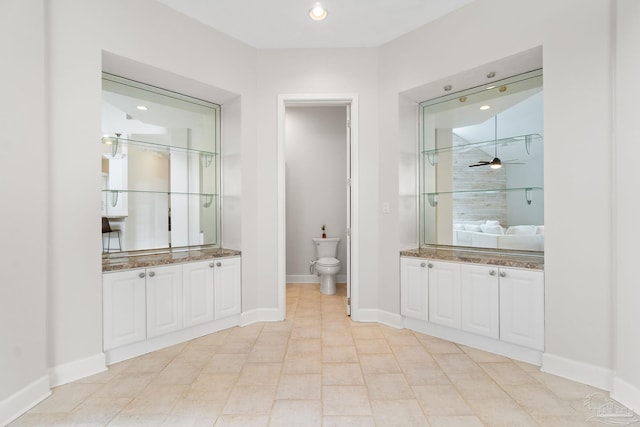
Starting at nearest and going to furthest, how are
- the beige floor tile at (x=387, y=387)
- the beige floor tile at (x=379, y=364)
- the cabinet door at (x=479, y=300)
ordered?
the beige floor tile at (x=387, y=387) → the beige floor tile at (x=379, y=364) → the cabinet door at (x=479, y=300)

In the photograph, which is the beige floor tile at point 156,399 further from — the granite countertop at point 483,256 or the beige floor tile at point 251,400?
the granite countertop at point 483,256

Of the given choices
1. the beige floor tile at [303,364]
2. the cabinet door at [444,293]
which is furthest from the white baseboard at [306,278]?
the beige floor tile at [303,364]

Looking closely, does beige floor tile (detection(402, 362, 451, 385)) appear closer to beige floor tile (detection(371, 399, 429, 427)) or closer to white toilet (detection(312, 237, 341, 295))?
beige floor tile (detection(371, 399, 429, 427))

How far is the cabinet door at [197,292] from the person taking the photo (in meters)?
2.73

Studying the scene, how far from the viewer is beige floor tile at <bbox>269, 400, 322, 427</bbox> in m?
1.63

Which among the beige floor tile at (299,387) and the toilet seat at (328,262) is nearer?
the beige floor tile at (299,387)

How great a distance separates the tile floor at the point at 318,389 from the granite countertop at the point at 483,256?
29.7 inches

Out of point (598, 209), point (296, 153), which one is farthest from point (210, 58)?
point (598, 209)

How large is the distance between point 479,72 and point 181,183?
3013 mm

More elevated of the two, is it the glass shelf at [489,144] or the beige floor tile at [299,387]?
the glass shelf at [489,144]

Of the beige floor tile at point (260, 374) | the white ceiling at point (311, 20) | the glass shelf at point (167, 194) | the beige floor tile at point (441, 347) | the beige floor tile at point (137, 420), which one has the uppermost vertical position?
the white ceiling at point (311, 20)

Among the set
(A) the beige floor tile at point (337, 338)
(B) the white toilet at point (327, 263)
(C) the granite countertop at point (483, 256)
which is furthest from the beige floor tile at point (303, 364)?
(B) the white toilet at point (327, 263)

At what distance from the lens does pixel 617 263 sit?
6.15 feet

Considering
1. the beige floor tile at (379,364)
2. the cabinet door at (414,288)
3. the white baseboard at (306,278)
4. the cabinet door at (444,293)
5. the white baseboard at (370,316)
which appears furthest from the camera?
the white baseboard at (306,278)
